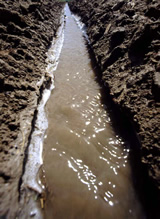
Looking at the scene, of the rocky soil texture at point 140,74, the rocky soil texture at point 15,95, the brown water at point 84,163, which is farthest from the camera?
the rocky soil texture at point 140,74

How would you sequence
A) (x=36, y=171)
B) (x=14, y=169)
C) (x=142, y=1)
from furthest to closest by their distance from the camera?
(x=142, y=1)
(x=36, y=171)
(x=14, y=169)

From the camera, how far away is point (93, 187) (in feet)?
8.07

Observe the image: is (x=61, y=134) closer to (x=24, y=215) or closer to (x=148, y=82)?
(x=24, y=215)

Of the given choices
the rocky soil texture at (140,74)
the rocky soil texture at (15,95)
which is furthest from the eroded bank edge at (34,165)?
the rocky soil texture at (140,74)

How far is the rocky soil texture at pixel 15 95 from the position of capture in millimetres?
2057

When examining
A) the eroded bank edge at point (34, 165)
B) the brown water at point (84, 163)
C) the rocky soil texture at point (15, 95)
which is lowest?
the brown water at point (84, 163)

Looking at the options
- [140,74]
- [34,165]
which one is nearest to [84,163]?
[34,165]

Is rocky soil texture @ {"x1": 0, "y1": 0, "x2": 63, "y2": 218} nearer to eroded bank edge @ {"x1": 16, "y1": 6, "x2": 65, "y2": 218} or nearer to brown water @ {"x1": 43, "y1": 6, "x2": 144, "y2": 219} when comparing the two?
eroded bank edge @ {"x1": 16, "y1": 6, "x2": 65, "y2": 218}

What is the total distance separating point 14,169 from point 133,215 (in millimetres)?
1941

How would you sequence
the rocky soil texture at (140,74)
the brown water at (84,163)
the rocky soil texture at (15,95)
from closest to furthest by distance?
the rocky soil texture at (15,95) → the brown water at (84,163) → the rocky soil texture at (140,74)

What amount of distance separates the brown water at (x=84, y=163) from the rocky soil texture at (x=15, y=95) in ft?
1.78

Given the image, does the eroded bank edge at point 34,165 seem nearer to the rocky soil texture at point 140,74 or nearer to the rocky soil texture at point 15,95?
the rocky soil texture at point 15,95

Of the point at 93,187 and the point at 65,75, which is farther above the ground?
the point at 65,75

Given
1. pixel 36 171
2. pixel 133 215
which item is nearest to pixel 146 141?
pixel 133 215
